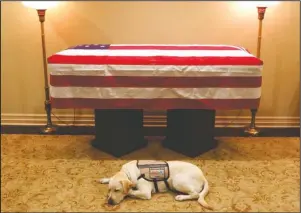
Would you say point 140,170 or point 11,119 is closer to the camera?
point 140,170

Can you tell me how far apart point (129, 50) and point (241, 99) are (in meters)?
0.87

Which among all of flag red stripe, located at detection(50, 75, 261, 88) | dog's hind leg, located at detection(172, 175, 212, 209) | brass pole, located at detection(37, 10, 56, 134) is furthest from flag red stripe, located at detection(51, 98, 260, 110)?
brass pole, located at detection(37, 10, 56, 134)

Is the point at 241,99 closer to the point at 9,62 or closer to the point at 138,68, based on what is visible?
the point at 138,68

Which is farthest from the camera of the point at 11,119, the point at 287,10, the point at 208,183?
the point at 11,119

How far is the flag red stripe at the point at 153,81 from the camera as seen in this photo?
2572 mm

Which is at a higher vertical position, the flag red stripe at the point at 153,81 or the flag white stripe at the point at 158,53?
the flag white stripe at the point at 158,53

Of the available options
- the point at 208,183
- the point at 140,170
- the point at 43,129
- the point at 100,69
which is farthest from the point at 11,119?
the point at 208,183

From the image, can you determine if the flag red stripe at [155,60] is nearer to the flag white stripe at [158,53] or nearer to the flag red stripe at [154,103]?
the flag white stripe at [158,53]

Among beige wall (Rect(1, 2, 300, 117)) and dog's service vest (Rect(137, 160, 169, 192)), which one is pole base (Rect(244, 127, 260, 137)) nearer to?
beige wall (Rect(1, 2, 300, 117))

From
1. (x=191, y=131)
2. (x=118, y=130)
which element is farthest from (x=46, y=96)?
(x=191, y=131)

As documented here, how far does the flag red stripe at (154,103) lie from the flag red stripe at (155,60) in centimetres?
25

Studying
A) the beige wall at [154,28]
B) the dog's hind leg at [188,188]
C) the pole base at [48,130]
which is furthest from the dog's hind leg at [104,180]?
the beige wall at [154,28]

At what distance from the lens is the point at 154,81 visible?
8.44ft

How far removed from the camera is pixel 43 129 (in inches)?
138
